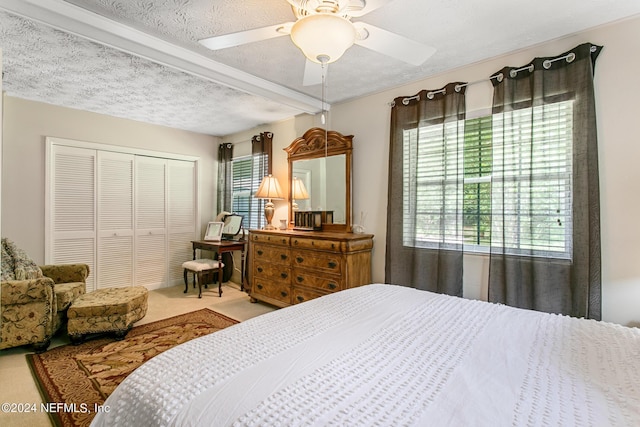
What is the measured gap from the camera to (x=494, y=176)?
2602 mm

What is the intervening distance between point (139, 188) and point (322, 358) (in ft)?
15.1

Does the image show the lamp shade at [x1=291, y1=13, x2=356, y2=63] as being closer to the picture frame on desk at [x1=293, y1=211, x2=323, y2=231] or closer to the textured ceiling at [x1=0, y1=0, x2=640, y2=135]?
the textured ceiling at [x1=0, y1=0, x2=640, y2=135]

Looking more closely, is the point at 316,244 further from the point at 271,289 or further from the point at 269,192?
the point at 269,192

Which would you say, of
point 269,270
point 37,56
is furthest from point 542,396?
point 37,56

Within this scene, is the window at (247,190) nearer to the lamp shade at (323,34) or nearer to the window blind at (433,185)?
the window blind at (433,185)

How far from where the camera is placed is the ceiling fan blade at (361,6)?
1398 millimetres

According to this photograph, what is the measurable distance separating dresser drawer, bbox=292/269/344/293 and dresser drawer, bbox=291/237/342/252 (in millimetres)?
282

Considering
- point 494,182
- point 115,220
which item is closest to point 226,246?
point 115,220

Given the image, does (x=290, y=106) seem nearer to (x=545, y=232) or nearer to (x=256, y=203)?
(x=256, y=203)

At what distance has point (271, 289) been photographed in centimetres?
378

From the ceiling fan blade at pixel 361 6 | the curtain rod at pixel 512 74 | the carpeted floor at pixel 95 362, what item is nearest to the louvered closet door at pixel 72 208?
the carpeted floor at pixel 95 362

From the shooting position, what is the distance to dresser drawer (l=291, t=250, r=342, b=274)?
3119 millimetres

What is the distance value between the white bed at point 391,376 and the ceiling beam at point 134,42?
2236 millimetres

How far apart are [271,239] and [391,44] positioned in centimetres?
261
